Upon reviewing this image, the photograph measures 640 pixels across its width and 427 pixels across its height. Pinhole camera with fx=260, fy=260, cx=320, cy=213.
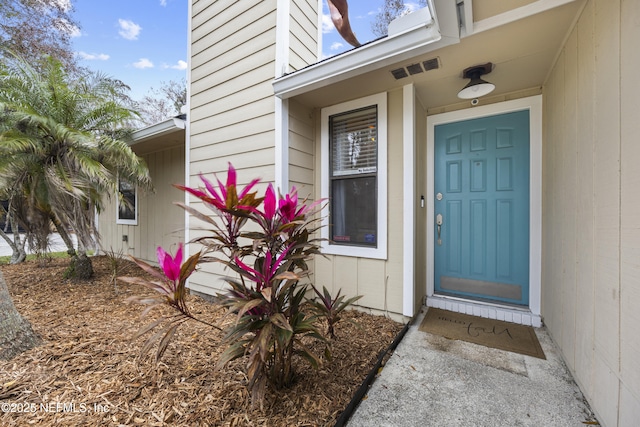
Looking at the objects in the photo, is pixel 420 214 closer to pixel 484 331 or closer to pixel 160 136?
pixel 484 331

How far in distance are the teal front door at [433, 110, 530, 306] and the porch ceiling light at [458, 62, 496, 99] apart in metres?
0.59

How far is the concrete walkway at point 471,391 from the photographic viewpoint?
1.41m

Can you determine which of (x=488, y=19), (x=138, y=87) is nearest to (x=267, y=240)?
(x=488, y=19)

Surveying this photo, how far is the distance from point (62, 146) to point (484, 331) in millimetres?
5272

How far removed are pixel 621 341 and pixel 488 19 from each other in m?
1.92

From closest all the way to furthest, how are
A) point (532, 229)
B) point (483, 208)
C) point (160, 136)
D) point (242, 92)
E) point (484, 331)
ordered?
point (484, 331) < point (532, 229) < point (483, 208) < point (242, 92) < point (160, 136)

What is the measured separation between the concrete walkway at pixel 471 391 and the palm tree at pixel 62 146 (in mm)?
3904

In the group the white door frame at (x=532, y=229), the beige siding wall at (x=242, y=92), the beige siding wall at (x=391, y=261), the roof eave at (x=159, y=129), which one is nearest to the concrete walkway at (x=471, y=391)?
the white door frame at (x=532, y=229)

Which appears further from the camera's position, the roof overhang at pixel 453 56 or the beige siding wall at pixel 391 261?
the beige siding wall at pixel 391 261

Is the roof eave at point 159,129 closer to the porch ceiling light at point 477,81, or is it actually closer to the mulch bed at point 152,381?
the mulch bed at point 152,381

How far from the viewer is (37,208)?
3844mm

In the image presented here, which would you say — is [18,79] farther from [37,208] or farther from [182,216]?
[182,216]

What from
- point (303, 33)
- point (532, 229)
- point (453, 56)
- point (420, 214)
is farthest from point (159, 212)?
point (532, 229)

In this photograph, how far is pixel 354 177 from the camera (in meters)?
2.79
